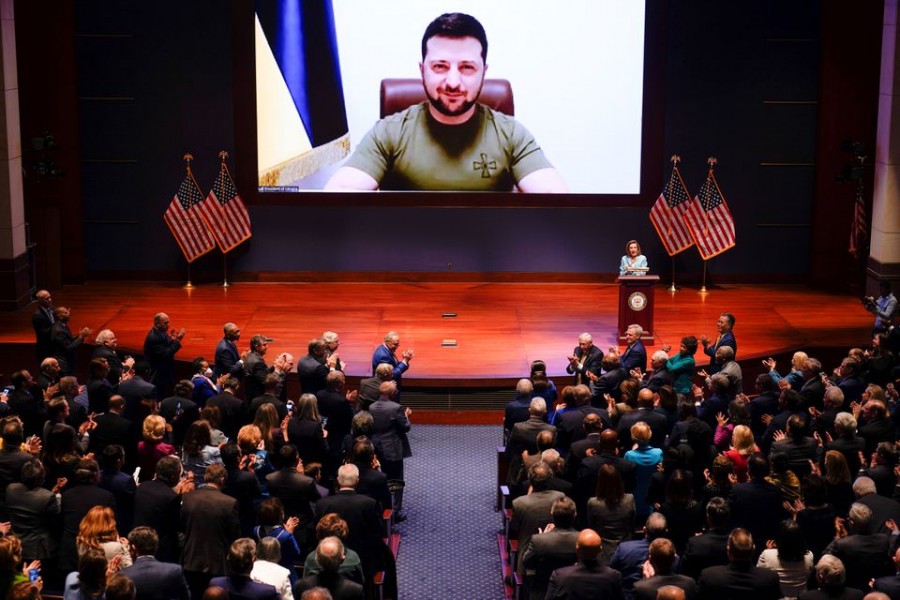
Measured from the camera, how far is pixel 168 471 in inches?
298

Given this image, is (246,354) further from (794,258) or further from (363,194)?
(794,258)

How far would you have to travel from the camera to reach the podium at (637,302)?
42.7 feet

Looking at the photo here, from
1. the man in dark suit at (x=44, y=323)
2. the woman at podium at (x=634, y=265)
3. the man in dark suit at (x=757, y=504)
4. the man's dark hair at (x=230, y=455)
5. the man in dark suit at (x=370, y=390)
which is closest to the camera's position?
the man in dark suit at (x=757, y=504)

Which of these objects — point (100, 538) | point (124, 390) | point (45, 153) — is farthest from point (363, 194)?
point (100, 538)

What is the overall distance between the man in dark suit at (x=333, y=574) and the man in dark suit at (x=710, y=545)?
179 centimetres

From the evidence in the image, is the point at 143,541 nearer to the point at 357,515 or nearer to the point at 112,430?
the point at 357,515

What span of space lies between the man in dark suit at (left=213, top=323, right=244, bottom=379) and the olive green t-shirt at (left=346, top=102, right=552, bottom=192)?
5633 mm

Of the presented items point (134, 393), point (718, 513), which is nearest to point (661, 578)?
point (718, 513)

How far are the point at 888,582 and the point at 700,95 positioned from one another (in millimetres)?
10400

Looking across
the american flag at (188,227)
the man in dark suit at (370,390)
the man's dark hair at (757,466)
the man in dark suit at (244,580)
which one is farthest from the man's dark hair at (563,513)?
the american flag at (188,227)

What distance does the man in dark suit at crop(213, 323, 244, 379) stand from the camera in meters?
10.8

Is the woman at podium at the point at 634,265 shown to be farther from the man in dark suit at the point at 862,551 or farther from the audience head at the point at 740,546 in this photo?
the audience head at the point at 740,546

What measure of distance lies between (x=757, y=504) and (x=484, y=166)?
9.04 metres

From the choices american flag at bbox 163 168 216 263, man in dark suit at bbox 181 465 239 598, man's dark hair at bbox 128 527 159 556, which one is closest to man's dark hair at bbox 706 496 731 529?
man in dark suit at bbox 181 465 239 598
